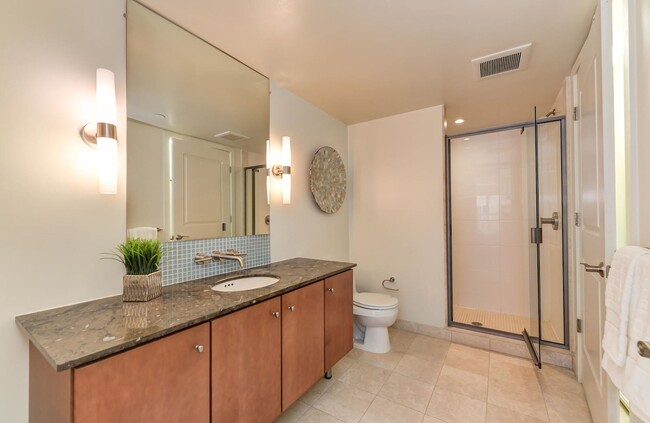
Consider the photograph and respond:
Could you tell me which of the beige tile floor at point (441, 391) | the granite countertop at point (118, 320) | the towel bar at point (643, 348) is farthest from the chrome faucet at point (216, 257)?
A: the towel bar at point (643, 348)

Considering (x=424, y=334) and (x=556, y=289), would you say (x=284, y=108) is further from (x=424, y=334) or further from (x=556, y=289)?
(x=556, y=289)

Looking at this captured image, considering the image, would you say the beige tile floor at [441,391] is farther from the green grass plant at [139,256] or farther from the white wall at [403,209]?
the green grass plant at [139,256]

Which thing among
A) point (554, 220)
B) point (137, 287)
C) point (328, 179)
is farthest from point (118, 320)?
point (554, 220)

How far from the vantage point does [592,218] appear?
1.43 m

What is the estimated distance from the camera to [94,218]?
1173mm

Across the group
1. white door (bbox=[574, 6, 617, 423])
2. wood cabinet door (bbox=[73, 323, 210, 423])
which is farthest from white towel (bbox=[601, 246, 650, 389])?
wood cabinet door (bbox=[73, 323, 210, 423])

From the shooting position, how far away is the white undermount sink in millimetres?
1617

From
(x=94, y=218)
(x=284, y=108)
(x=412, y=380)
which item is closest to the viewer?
(x=94, y=218)

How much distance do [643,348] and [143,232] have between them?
1865mm

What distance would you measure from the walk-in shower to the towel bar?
1.70 metres

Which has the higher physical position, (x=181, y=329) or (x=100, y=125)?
(x=100, y=125)

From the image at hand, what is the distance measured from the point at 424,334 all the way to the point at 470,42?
8.04 ft

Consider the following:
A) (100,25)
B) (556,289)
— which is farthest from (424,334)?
(100,25)

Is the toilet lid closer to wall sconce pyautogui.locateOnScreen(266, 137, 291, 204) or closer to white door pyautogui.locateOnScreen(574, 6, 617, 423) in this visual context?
wall sconce pyautogui.locateOnScreen(266, 137, 291, 204)
